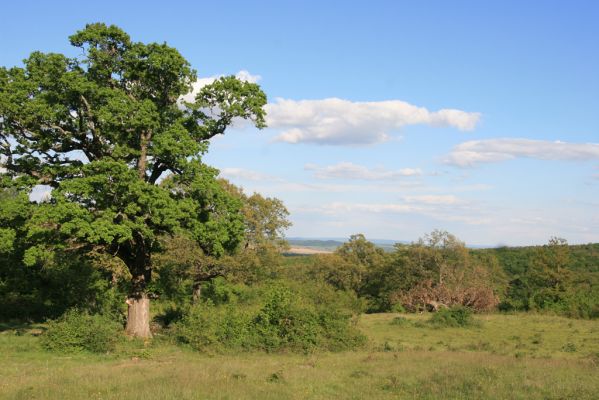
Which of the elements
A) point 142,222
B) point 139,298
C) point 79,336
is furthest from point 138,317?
point 142,222

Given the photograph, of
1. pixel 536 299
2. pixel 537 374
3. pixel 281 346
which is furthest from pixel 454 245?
pixel 537 374

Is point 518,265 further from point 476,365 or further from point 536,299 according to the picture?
point 476,365

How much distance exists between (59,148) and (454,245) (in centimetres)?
3556

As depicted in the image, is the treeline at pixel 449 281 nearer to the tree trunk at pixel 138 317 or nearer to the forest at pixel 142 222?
the forest at pixel 142 222

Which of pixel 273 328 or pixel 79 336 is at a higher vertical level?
pixel 273 328

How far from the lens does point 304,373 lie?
15578mm

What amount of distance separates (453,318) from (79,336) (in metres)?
22.6

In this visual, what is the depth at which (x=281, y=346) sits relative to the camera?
21203 mm

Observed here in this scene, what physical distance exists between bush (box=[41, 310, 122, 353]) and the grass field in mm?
577

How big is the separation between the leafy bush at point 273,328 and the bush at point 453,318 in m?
11.9

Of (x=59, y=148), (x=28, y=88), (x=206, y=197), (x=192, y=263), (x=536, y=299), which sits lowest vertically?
(x=536, y=299)

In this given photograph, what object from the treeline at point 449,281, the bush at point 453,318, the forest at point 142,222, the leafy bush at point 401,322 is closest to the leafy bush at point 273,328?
the forest at point 142,222

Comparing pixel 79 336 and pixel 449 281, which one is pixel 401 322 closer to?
pixel 449 281

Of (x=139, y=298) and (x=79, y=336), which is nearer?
(x=79, y=336)
